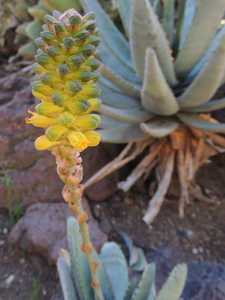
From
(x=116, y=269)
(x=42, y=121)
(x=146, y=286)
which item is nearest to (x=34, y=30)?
(x=116, y=269)

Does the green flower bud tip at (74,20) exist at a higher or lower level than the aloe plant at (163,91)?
higher

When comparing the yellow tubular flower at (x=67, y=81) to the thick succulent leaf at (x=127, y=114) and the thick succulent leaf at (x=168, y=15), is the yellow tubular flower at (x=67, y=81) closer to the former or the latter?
the thick succulent leaf at (x=127, y=114)

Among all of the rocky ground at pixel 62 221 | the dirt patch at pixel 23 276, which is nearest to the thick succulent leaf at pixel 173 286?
the rocky ground at pixel 62 221

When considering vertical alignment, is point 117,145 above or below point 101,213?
above

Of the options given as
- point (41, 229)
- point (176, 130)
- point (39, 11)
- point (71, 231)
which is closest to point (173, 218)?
point (176, 130)

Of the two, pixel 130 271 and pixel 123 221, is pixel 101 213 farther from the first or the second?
pixel 130 271

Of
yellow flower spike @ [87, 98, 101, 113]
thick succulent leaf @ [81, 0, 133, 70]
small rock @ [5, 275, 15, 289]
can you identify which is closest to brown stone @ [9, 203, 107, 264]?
small rock @ [5, 275, 15, 289]
